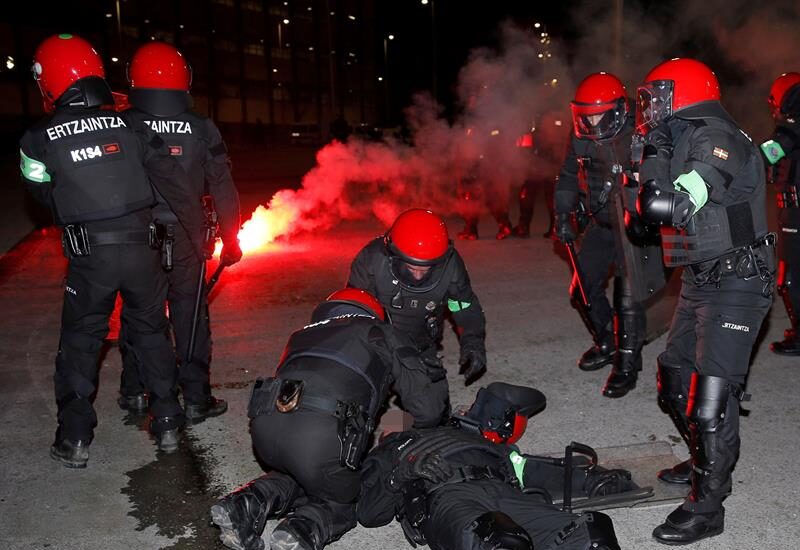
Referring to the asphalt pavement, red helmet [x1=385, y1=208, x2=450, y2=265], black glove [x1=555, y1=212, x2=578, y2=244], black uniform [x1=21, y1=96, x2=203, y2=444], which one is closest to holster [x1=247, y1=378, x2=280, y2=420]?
the asphalt pavement

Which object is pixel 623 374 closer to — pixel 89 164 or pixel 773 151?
pixel 773 151

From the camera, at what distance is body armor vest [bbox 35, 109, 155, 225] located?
402cm

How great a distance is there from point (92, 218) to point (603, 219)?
136 inches

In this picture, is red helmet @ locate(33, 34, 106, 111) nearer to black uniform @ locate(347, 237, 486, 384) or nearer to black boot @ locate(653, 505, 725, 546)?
black uniform @ locate(347, 237, 486, 384)

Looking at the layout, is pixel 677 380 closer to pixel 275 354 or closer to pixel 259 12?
pixel 275 354

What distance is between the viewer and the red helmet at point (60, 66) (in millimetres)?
4191

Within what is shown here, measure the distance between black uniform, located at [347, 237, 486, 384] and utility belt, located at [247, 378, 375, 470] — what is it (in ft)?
3.75

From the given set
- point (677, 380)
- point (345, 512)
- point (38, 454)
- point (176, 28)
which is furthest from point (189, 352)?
point (176, 28)

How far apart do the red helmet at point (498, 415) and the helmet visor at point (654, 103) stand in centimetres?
155

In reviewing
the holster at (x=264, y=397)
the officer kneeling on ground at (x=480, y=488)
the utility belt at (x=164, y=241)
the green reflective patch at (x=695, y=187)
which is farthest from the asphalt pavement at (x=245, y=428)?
the green reflective patch at (x=695, y=187)

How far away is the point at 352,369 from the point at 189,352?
1.98 metres

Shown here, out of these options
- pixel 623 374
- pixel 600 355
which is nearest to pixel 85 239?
pixel 623 374

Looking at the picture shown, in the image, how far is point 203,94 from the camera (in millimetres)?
39562

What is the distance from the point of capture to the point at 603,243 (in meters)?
5.69
